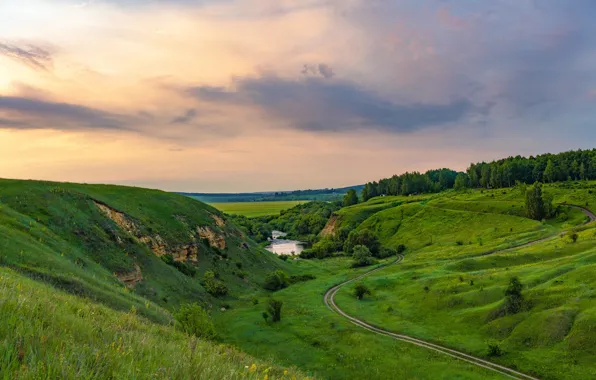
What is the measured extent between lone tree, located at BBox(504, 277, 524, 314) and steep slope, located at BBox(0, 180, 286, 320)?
166ft

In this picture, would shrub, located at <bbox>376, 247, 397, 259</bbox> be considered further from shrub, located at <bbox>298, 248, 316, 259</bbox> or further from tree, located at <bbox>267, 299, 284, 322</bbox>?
tree, located at <bbox>267, 299, 284, 322</bbox>

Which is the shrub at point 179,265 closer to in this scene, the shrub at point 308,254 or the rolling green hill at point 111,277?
the rolling green hill at point 111,277

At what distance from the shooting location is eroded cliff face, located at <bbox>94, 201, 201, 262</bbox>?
228 ft

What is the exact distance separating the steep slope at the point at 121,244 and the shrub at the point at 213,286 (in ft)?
7.09

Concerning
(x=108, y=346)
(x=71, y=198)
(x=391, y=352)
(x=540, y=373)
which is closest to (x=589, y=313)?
(x=540, y=373)

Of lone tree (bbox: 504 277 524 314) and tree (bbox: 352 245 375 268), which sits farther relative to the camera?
tree (bbox: 352 245 375 268)

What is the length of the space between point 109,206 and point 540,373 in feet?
246

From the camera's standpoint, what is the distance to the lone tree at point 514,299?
53.1m

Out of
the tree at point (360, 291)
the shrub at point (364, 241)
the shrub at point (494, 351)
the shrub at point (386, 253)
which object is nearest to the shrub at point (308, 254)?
the shrub at point (364, 241)

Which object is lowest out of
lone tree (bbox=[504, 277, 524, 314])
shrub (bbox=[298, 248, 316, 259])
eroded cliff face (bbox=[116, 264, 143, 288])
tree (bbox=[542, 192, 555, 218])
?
shrub (bbox=[298, 248, 316, 259])

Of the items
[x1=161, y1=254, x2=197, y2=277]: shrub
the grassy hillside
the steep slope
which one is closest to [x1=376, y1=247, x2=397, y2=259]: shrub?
the grassy hillside

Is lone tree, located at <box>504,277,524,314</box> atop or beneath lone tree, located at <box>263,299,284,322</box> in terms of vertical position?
atop

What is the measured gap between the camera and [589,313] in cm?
4512

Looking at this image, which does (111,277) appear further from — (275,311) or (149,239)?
(275,311)
